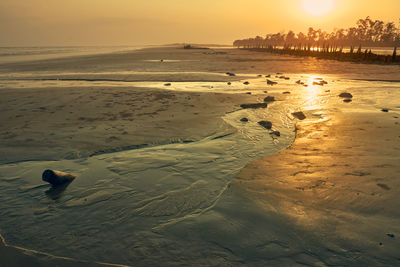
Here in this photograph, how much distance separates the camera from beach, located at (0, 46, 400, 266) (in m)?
2.75

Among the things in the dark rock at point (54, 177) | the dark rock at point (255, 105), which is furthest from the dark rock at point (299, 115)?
the dark rock at point (54, 177)

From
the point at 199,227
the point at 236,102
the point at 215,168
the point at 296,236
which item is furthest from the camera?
the point at 236,102

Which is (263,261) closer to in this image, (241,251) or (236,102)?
(241,251)

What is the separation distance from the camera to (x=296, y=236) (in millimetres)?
2902

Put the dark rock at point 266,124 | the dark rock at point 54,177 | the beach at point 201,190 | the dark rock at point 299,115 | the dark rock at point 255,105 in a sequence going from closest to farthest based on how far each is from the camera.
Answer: the beach at point 201,190, the dark rock at point 54,177, the dark rock at point 266,124, the dark rock at point 299,115, the dark rock at point 255,105

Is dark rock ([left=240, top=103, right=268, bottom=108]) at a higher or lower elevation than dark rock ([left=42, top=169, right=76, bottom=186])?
higher

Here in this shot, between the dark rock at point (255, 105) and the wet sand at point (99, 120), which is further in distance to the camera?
the dark rock at point (255, 105)

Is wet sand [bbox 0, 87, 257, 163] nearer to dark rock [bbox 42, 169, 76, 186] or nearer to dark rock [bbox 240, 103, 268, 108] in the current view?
dark rock [bbox 240, 103, 268, 108]

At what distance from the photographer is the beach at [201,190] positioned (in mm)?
2748

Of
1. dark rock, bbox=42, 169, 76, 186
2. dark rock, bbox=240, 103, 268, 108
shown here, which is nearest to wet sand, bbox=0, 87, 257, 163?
dark rock, bbox=240, 103, 268, 108

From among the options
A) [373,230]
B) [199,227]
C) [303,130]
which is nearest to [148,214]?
[199,227]

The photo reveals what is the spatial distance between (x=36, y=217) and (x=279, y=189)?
3375 mm

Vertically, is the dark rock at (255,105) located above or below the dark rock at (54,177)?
above

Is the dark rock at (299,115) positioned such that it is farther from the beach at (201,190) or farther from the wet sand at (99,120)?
the wet sand at (99,120)
